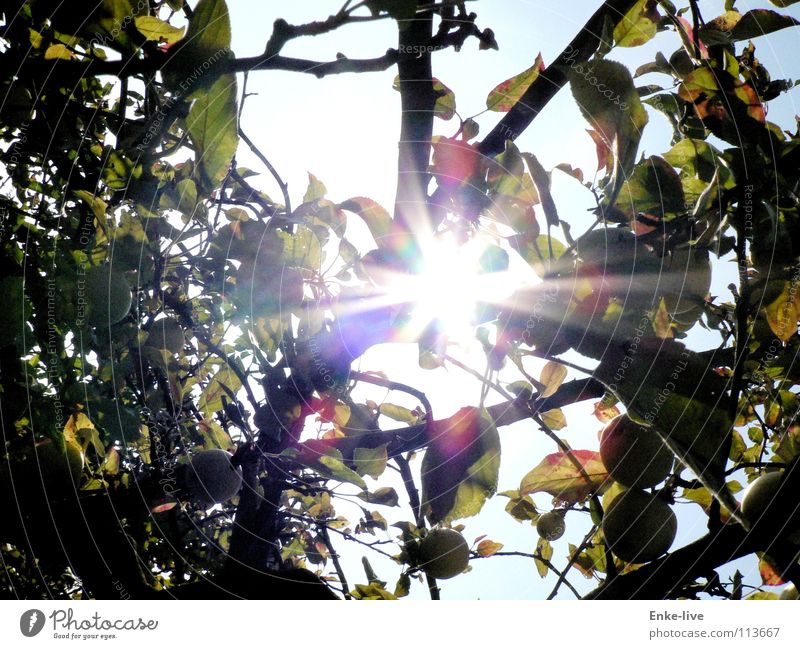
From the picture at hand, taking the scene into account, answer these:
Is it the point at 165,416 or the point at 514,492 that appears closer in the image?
the point at 514,492

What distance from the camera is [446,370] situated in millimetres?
585

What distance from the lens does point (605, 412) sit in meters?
0.57

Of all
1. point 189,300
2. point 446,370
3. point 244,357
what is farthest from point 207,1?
point 244,357

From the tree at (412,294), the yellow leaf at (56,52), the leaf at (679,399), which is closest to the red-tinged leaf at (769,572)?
the tree at (412,294)

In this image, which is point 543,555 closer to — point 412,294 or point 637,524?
point 637,524

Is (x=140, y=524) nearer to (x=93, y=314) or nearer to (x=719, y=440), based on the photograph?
(x=93, y=314)

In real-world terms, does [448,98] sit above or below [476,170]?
above

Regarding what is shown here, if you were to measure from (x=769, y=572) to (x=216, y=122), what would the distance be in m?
0.56

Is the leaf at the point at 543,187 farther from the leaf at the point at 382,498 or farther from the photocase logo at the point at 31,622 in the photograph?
the photocase logo at the point at 31,622

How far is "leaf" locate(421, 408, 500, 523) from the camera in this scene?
17.6 inches

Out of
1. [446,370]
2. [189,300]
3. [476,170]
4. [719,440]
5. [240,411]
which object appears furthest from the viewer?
[189,300]

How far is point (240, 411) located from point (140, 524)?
17 centimetres

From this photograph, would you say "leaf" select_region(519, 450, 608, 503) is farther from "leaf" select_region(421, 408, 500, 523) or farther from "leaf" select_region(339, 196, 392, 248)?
"leaf" select_region(339, 196, 392, 248)

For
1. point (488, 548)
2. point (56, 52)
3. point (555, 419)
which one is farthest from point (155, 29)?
point (488, 548)
